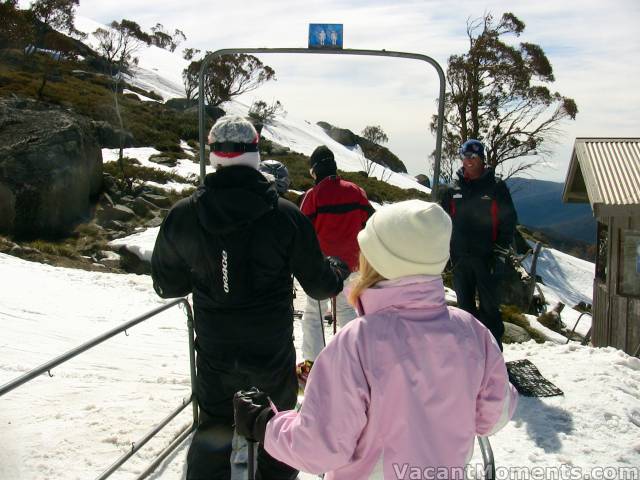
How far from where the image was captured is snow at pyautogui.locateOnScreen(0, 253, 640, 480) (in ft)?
12.4

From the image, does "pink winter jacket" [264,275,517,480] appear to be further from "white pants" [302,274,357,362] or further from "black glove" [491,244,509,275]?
"black glove" [491,244,509,275]

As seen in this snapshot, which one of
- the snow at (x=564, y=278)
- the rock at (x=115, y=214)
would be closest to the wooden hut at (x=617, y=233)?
the rock at (x=115, y=214)

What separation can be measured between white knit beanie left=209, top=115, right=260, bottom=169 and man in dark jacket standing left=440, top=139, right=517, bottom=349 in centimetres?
258

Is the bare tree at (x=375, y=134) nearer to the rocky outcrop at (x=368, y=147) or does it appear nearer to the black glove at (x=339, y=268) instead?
the rocky outcrop at (x=368, y=147)

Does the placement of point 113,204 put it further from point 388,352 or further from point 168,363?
point 388,352

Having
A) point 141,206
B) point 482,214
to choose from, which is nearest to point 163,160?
point 141,206

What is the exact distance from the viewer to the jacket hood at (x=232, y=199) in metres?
2.53

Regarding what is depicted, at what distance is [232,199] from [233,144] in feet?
0.92

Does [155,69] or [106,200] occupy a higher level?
[155,69]

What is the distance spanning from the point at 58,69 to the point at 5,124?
33.3 meters

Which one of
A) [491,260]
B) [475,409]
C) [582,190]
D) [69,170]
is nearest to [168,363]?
[491,260]

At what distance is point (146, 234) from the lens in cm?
1398

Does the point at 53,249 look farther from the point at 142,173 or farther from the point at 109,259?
the point at 142,173

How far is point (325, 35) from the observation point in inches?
221
